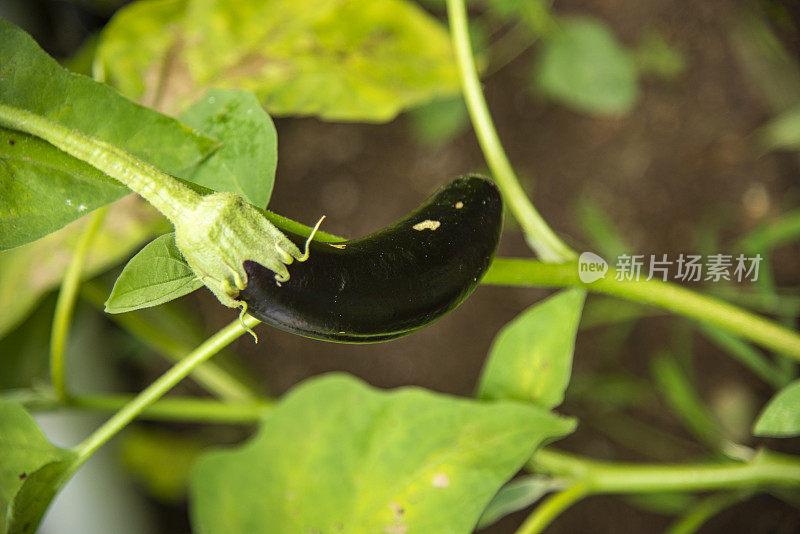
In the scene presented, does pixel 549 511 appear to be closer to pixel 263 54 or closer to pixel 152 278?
pixel 152 278

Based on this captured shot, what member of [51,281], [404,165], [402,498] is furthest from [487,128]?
[404,165]

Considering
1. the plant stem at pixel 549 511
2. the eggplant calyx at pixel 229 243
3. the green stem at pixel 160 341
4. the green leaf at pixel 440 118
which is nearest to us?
the eggplant calyx at pixel 229 243

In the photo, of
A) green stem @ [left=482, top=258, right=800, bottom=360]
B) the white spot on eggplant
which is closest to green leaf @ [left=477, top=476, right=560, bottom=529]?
green stem @ [left=482, top=258, right=800, bottom=360]

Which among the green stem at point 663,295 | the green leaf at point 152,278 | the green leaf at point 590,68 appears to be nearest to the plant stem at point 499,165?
the green stem at point 663,295

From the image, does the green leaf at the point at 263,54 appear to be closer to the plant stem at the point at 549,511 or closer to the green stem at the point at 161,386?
the green stem at the point at 161,386

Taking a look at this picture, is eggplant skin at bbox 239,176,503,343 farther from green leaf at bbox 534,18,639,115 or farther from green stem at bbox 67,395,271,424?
green leaf at bbox 534,18,639,115

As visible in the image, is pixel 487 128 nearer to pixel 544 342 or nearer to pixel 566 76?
pixel 544 342

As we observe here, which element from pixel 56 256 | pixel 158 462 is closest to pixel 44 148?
pixel 56 256
